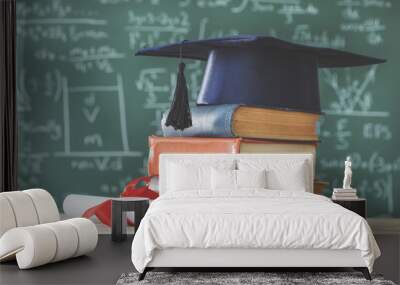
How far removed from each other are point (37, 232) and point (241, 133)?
8.31ft

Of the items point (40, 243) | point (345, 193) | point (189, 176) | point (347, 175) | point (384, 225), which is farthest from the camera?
point (384, 225)

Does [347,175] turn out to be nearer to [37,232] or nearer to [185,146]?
[185,146]

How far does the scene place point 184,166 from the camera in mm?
5816

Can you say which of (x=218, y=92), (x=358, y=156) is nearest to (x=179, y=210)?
(x=218, y=92)

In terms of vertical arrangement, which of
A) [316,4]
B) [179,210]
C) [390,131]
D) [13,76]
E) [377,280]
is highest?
[316,4]

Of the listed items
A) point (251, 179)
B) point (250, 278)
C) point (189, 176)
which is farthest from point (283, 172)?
point (250, 278)

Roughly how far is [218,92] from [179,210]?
97.5 inches

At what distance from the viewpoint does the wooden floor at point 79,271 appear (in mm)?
4109

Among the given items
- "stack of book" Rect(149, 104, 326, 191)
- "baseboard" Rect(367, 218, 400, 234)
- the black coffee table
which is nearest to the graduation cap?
"stack of book" Rect(149, 104, 326, 191)

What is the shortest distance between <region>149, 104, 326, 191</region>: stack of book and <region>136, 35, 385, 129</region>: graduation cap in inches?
4.0

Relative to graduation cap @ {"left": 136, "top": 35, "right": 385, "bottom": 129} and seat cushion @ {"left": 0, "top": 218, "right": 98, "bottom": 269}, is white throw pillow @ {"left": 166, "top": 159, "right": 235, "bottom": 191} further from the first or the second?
seat cushion @ {"left": 0, "top": 218, "right": 98, "bottom": 269}

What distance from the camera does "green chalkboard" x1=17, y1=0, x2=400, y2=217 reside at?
660 centimetres

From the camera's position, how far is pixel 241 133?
631 centimetres

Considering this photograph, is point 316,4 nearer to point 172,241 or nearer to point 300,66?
point 300,66
